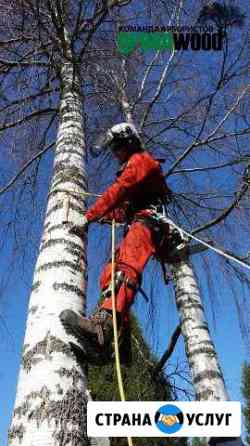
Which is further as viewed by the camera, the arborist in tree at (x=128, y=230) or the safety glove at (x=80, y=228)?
the safety glove at (x=80, y=228)

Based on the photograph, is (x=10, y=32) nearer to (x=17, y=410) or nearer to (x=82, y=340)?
(x=82, y=340)

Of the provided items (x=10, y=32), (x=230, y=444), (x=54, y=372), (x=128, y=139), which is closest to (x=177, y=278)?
(x=128, y=139)

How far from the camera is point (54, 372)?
1.82 metres

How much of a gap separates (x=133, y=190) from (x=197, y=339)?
1583 mm

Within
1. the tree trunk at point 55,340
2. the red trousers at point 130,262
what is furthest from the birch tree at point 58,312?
the red trousers at point 130,262

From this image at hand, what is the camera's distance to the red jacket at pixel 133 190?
2592 millimetres

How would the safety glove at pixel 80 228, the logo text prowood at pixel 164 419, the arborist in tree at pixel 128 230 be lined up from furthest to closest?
1. the safety glove at pixel 80 228
2. the arborist in tree at pixel 128 230
3. the logo text prowood at pixel 164 419

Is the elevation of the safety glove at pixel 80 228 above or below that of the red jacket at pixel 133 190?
below

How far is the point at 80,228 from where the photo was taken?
8.37 feet

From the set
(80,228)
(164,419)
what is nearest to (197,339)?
(80,228)

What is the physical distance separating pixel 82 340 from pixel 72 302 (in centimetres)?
20

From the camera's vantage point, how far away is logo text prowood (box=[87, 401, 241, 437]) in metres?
1.56

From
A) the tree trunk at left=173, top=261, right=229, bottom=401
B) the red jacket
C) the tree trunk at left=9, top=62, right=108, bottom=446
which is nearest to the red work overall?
the red jacket

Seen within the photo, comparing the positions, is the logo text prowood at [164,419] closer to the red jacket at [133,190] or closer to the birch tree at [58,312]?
the birch tree at [58,312]
